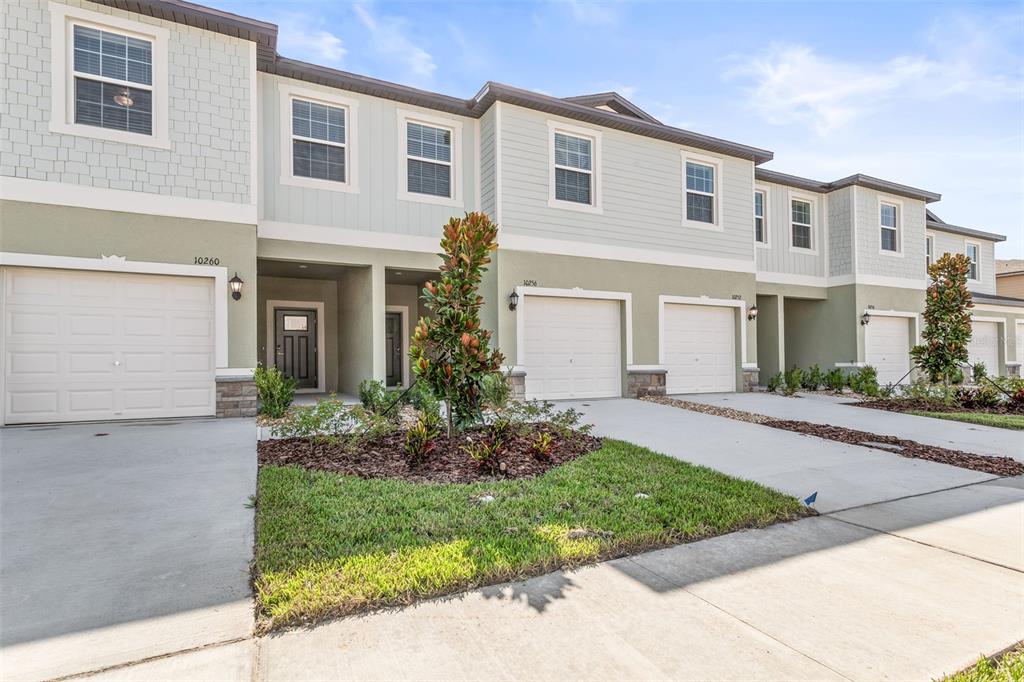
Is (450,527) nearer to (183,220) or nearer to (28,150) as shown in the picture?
(183,220)

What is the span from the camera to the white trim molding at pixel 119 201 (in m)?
6.98

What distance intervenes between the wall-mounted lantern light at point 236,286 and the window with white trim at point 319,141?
2.31 meters

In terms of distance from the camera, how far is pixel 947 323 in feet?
37.7

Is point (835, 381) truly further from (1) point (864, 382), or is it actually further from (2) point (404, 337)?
(2) point (404, 337)

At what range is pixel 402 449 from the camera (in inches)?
229

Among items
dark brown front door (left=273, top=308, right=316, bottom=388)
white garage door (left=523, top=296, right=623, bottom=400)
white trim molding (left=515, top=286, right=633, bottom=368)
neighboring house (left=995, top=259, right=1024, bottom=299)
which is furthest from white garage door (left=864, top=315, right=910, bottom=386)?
dark brown front door (left=273, top=308, right=316, bottom=388)

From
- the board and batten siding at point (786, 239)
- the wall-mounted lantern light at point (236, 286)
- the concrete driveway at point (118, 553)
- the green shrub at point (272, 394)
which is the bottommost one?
the concrete driveway at point (118, 553)

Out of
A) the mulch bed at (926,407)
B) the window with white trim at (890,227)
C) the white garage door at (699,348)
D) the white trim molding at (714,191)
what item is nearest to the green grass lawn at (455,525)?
the white garage door at (699,348)

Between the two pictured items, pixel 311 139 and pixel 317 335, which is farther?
pixel 317 335

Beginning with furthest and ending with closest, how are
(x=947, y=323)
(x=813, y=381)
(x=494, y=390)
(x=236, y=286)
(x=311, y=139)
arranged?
(x=813, y=381), (x=947, y=323), (x=311, y=139), (x=236, y=286), (x=494, y=390)

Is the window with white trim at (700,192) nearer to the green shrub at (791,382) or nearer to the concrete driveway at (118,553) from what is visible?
the green shrub at (791,382)

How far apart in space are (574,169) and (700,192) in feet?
11.4

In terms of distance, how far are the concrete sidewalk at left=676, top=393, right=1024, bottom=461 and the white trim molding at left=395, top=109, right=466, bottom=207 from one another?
6.62 meters

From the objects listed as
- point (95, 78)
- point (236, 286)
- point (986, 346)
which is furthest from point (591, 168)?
point (986, 346)
